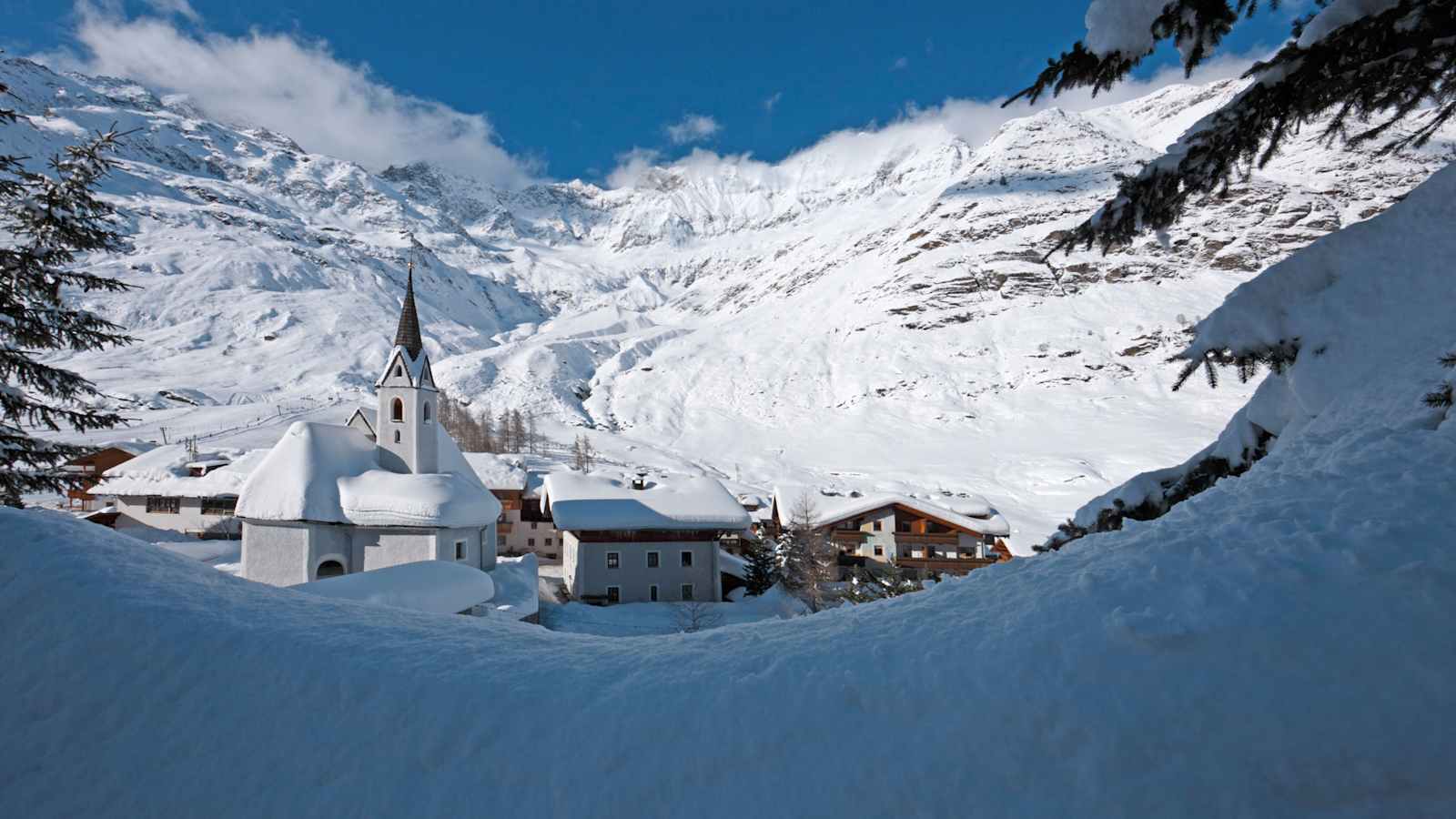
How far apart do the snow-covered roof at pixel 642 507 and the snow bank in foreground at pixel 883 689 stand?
2617 cm

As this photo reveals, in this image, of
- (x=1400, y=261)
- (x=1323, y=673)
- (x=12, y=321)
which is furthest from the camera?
(x=12, y=321)

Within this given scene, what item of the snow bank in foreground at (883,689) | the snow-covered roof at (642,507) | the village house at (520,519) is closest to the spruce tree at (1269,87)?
the snow bank in foreground at (883,689)

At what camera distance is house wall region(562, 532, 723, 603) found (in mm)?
29141

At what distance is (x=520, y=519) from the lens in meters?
43.1

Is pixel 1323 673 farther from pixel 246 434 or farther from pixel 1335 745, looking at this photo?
pixel 246 434

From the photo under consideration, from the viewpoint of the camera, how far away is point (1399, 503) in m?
2.24

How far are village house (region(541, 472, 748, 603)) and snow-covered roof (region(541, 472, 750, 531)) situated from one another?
4 centimetres

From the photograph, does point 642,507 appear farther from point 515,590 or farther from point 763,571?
point 515,590

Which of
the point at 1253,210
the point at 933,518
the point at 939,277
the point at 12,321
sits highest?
the point at 1253,210

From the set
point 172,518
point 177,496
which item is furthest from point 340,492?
point 172,518

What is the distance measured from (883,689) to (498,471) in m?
44.9

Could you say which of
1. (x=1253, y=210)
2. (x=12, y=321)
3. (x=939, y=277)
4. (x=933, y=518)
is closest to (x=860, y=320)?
(x=939, y=277)

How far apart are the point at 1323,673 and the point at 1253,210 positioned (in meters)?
169

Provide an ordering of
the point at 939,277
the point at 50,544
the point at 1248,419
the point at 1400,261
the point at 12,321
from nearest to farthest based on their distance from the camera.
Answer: the point at 50,544
the point at 1400,261
the point at 1248,419
the point at 12,321
the point at 939,277
